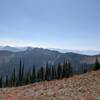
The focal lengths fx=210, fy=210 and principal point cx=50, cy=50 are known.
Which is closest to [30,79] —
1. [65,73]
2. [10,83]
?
[10,83]

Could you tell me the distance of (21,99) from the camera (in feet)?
44.3

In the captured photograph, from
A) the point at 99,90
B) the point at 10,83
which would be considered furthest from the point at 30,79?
the point at 99,90

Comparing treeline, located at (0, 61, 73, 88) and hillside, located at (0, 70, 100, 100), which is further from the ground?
hillside, located at (0, 70, 100, 100)

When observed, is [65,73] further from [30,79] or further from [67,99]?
[67,99]

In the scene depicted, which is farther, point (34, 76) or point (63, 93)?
point (34, 76)

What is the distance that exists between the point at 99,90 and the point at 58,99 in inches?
150

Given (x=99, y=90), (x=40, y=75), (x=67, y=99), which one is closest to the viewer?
(x=67, y=99)

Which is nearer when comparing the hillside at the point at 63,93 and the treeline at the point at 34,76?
the hillside at the point at 63,93

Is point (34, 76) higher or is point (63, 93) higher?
point (63, 93)

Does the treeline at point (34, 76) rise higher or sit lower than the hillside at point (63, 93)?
lower

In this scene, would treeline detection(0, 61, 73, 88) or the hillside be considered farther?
treeline detection(0, 61, 73, 88)

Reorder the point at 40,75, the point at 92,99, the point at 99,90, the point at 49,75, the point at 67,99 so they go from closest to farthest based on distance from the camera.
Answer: the point at 92,99, the point at 67,99, the point at 99,90, the point at 40,75, the point at 49,75

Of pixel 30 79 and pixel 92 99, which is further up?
pixel 92 99

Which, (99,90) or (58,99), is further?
(99,90)
